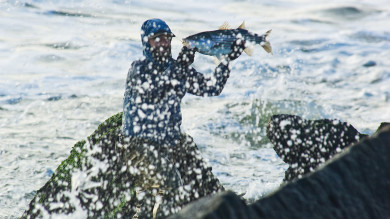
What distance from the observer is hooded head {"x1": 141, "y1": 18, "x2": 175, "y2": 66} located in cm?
500

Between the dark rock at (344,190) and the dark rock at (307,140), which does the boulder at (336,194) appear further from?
the dark rock at (307,140)

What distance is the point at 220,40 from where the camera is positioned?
5.28 m

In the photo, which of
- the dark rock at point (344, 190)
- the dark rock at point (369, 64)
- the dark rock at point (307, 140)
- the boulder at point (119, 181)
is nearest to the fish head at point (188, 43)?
the boulder at point (119, 181)

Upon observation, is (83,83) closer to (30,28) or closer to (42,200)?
(30,28)

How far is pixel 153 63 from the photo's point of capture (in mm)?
5129

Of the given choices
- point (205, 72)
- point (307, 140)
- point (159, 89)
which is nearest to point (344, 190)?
point (159, 89)

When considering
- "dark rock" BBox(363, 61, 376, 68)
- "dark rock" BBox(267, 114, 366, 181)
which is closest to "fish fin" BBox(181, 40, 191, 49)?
"dark rock" BBox(267, 114, 366, 181)

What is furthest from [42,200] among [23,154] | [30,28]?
[30,28]

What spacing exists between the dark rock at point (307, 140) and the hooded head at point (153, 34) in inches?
73.2

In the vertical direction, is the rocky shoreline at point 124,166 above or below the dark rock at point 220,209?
below

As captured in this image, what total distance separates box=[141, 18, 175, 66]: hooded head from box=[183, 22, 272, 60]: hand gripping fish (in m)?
0.23

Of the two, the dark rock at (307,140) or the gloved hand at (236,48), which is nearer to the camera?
the gloved hand at (236,48)

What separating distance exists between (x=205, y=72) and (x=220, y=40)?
12359 mm

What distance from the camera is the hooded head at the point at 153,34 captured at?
500cm
